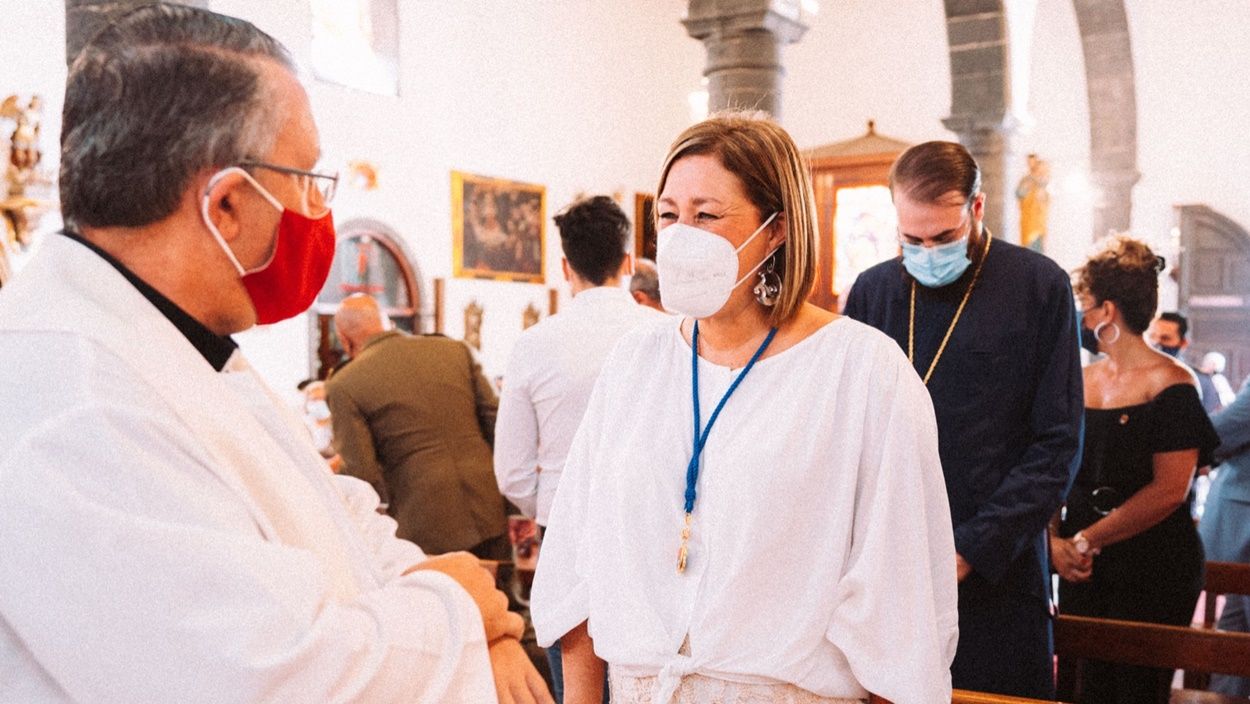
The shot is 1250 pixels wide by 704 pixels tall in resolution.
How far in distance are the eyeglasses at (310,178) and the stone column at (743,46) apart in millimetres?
4723

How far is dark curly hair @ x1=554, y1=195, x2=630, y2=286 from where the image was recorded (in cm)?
366

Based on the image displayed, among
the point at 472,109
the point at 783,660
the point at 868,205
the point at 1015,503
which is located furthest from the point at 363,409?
the point at 868,205

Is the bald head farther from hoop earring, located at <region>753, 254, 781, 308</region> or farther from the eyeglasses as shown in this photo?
the eyeglasses

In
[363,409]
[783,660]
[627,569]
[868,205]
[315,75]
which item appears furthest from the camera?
[868,205]

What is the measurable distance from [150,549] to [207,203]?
45 centimetres

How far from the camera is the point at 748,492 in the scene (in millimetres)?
1810

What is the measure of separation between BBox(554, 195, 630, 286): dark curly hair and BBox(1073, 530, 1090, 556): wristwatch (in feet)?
5.59

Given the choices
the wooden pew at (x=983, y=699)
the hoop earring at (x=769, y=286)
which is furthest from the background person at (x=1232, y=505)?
the hoop earring at (x=769, y=286)

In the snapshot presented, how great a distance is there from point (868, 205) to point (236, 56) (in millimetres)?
14404

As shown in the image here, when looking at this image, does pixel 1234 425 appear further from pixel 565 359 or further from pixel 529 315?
pixel 529 315

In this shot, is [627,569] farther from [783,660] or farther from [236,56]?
[236,56]

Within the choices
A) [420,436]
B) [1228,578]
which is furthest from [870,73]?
[1228,578]

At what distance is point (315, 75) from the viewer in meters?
11.6

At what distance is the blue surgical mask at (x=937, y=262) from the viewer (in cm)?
273
